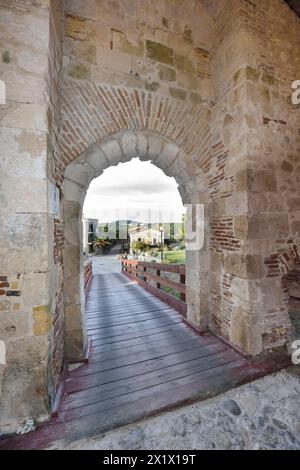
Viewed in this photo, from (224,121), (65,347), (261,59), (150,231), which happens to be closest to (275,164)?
(224,121)

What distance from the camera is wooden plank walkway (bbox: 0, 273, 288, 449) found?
5.92ft

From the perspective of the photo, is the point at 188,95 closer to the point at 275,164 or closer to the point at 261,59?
the point at 261,59

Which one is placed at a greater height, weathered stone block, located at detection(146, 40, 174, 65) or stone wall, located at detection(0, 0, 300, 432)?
weathered stone block, located at detection(146, 40, 174, 65)

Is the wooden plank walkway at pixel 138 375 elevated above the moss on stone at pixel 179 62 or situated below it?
below

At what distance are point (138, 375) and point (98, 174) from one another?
2700 millimetres

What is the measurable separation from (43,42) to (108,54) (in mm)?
1143

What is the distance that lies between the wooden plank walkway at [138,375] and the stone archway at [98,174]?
1.31ft

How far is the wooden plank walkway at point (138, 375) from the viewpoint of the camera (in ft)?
5.92

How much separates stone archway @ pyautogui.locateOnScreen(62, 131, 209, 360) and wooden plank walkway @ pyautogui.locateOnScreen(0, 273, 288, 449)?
0.40m

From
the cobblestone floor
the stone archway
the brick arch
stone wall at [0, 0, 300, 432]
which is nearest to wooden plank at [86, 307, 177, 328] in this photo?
the stone archway

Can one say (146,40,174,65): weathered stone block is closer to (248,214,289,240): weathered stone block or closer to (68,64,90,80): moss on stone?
(68,64,90,80): moss on stone

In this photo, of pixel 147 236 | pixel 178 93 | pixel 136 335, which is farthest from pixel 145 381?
pixel 147 236

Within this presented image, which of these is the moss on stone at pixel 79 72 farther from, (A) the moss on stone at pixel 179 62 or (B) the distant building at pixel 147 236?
(B) the distant building at pixel 147 236

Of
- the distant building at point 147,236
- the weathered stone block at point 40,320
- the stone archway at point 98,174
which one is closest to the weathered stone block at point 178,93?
the stone archway at point 98,174
